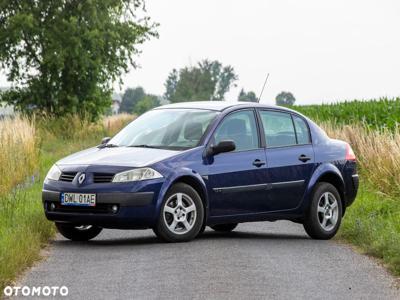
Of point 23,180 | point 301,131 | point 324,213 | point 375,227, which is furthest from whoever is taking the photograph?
point 23,180

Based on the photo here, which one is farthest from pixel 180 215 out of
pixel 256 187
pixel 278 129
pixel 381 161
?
pixel 381 161

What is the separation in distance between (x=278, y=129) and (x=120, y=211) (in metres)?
2.69

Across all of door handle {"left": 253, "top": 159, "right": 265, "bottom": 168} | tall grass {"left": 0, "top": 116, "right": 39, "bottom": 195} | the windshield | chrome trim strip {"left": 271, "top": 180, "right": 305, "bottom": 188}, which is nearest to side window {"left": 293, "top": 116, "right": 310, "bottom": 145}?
chrome trim strip {"left": 271, "top": 180, "right": 305, "bottom": 188}

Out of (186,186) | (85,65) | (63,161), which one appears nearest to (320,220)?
(186,186)

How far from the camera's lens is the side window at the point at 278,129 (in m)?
12.8

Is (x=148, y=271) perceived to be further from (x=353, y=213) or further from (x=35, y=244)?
(x=353, y=213)

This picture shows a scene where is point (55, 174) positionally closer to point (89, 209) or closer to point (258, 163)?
point (89, 209)

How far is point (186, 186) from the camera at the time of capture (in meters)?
11.5

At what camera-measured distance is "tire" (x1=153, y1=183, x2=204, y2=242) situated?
11383 mm

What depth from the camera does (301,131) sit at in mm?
13352

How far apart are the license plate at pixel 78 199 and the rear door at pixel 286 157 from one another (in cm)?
236

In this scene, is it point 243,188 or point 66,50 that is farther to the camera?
point 66,50

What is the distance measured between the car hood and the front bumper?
0.36 metres
